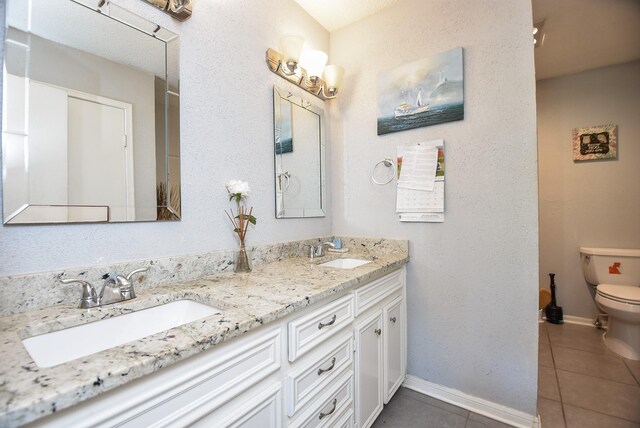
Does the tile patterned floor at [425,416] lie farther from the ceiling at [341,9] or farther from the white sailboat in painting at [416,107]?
the ceiling at [341,9]

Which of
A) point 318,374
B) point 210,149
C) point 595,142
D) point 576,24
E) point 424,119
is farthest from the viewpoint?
point 595,142

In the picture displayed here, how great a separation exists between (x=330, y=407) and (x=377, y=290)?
58 centimetres

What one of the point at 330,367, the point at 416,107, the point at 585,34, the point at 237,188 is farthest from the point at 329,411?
the point at 585,34

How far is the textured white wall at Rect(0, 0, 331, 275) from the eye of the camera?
35.8 inches

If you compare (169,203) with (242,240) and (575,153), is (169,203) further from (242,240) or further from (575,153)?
(575,153)

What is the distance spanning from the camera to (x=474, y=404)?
1.64m

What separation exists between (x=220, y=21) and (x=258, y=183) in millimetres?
799

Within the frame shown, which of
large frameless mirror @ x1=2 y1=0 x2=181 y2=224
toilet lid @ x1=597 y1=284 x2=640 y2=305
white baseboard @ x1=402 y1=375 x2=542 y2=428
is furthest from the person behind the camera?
toilet lid @ x1=597 y1=284 x2=640 y2=305

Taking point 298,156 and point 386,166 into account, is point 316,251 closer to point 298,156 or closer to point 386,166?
point 298,156

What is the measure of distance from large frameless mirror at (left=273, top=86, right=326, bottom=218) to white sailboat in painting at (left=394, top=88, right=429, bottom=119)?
56 cm

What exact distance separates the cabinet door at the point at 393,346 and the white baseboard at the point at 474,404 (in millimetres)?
150

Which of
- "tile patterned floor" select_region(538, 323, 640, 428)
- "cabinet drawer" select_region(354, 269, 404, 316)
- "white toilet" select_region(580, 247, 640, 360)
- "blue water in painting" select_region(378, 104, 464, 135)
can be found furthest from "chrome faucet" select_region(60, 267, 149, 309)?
"white toilet" select_region(580, 247, 640, 360)

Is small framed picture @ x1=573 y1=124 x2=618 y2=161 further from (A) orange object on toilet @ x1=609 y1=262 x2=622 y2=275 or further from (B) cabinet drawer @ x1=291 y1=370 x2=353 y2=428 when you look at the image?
(B) cabinet drawer @ x1=291 y1=370 x2=353 y2=428

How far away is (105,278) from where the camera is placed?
0.95 meters
